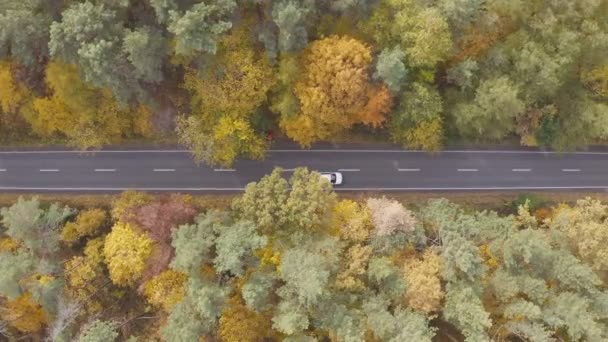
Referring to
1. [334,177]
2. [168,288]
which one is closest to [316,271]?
[168,288]

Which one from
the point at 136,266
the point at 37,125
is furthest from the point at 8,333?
the point at 37,125

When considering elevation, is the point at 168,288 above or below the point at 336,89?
below

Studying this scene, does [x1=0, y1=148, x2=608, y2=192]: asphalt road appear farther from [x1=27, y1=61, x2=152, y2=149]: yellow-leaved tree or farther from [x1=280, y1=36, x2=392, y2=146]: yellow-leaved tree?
[x1=280, y1=36, x2=392, y2=146]: yellow-leaved tree

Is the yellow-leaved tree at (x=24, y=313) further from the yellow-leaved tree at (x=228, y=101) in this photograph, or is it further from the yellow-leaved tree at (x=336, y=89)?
the yellow-leaved tree at (x=336, y=89)

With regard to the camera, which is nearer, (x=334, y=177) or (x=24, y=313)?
(x=24, y=313)

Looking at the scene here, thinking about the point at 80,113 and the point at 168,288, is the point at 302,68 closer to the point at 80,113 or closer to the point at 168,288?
the point at 80,113

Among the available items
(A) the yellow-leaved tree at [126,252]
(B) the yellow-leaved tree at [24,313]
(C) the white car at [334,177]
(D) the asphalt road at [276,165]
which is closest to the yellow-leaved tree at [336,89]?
(C) the white car at [334,177]


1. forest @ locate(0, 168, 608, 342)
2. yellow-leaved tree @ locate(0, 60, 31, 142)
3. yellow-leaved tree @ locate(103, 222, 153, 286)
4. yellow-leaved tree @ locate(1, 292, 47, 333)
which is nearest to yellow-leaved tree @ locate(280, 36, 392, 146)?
forest @ locate(0, 168, 608, 342)
